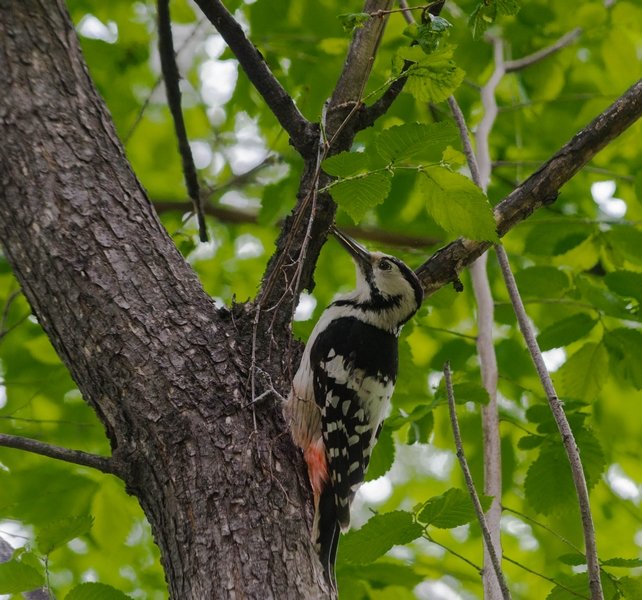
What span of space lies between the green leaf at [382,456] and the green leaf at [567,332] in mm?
750

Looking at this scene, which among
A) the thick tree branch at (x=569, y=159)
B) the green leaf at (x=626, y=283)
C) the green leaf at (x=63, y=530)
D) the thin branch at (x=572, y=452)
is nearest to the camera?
the thin branch at (x=572, y=452)

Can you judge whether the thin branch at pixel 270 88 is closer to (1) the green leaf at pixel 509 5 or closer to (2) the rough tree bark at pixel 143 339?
(2) the rough tree bark at pixel 143 339

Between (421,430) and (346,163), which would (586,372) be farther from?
(346,163)

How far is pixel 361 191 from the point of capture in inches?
90.5

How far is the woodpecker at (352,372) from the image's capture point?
3047mm

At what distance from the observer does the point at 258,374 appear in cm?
237

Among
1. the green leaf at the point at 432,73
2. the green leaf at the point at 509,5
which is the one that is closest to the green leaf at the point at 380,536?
the green leaf at the point at 432,73

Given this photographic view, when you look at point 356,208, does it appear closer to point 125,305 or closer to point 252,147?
point 125,305

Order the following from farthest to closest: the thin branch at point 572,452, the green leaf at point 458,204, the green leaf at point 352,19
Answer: the green leaf at point 458,204
the green leaf at point 352,19
the thin branch at point 572,452

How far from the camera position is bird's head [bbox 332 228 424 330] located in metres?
3.48

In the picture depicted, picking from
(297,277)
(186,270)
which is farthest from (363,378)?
(186,270)

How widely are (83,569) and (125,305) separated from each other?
3.60m

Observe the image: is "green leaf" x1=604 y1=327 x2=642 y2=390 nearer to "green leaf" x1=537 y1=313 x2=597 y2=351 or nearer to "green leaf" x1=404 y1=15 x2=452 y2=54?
"green leaf" x1=537 y1=313 x2=597 y2=351

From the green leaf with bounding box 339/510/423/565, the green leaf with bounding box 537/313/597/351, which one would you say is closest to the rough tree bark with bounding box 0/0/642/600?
the green leaf with bounding box 339/510/423/565
